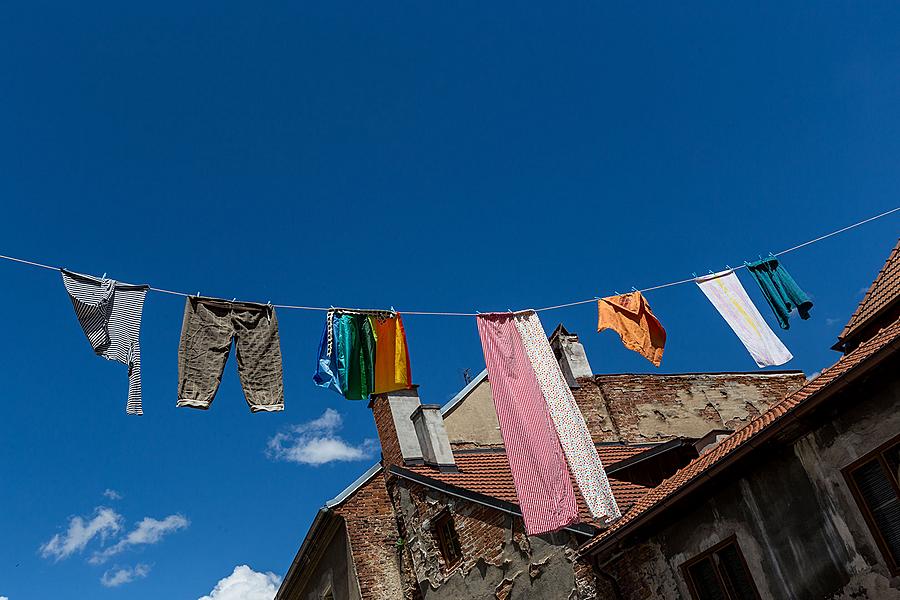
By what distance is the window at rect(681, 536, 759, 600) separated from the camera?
949 centimetres

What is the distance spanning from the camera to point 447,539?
13922 mm

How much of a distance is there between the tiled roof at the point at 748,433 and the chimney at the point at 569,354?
8.44 meters

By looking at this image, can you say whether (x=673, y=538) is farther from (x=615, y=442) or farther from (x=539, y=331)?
(x=615, y=442)

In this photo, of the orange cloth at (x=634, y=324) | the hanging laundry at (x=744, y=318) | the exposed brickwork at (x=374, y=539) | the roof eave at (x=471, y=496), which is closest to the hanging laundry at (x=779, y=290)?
the hanging laundry at (x=744, y=318)

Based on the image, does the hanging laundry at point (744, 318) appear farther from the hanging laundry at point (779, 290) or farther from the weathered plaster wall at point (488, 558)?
the weathered plaster wall at point (488, 558)

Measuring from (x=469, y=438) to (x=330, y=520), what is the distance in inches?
148

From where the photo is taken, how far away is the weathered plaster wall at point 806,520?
8188mm

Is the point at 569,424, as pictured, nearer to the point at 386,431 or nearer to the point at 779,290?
the point at 779,290

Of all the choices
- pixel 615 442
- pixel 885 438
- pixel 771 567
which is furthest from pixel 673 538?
pixel 615 442

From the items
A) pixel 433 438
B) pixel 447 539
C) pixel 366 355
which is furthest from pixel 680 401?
pixel 366 355

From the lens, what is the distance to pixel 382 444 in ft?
53.5

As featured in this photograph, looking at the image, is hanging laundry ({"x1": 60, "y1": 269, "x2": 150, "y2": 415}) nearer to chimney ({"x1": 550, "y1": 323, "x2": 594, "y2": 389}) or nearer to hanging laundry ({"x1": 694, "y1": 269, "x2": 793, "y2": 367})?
hanging laundry ({"x1": 694, "y1": 269, "x2": 793, "y2": 367})

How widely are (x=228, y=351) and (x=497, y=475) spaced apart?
6.64 metres

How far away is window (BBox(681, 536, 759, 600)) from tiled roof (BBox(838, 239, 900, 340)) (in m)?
4.61
